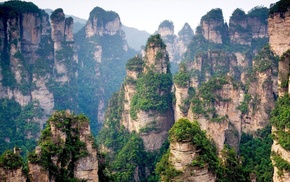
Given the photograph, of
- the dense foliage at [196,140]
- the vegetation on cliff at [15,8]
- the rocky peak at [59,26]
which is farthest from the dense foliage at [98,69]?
the dense foliage at [196,140]

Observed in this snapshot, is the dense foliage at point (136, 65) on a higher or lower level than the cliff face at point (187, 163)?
higher

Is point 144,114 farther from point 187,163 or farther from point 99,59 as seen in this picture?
point 99,59

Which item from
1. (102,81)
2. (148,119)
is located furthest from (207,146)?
(102,81)

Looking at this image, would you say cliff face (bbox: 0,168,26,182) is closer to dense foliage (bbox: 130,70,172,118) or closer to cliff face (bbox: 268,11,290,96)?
dense foliage (bbox: 130,70,172,118)

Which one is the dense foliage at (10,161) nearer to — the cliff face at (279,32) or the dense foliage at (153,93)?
the dense foliage at (153,93)

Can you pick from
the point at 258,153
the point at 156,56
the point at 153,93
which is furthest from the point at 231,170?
the point at 156,56

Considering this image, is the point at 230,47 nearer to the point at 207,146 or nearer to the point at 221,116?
the point at 221,116

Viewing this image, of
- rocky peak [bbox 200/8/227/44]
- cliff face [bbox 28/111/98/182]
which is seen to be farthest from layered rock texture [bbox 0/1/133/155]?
rocky peak [bbox 200/8/227/44]
